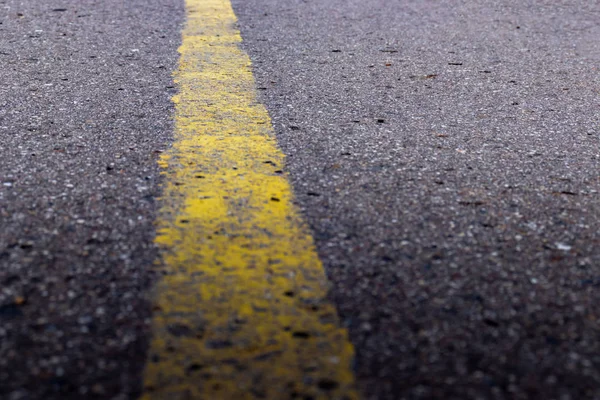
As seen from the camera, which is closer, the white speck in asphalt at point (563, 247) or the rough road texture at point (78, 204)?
the rough road texture at point (78, 204)

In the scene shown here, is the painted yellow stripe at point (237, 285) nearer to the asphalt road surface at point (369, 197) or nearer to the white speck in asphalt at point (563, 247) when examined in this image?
the asphalt road surface at point (369, 197)

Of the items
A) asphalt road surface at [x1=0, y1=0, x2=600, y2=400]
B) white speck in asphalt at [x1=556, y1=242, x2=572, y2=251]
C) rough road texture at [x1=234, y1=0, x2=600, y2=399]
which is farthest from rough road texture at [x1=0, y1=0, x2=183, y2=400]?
white speck in asphalt at [x1=556, y1=242, x2=572, y2=251]

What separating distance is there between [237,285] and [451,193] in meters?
0.78

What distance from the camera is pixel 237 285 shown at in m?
1.57

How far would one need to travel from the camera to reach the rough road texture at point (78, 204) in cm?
133

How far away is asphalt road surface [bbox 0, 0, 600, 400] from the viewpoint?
4.47 feet

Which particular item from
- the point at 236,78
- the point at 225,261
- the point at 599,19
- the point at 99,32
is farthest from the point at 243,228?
the point at 599,19

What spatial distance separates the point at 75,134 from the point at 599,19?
3.45 m

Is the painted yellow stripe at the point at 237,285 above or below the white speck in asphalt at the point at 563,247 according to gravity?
below

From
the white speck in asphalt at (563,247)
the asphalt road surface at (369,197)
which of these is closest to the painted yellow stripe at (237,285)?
the asphalt road surface at (369,197)

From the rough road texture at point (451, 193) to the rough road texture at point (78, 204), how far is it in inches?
17.5

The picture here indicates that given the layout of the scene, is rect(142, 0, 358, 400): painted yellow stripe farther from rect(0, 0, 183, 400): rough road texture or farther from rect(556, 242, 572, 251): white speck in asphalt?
rect(556, 242, 572, 251): white speck in asphalt

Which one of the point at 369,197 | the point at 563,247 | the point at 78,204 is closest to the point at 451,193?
the point at 369,197

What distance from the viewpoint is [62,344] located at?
4.48 feet
